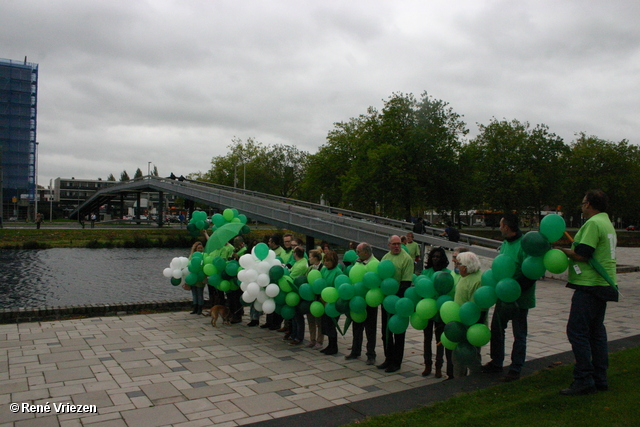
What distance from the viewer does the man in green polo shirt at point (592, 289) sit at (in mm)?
5102

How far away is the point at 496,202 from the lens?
1729 inches

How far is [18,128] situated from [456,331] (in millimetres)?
81689

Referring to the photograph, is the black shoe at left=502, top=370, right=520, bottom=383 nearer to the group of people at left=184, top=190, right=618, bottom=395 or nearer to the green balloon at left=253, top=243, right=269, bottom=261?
the group of people at left=184, top=190, right=618, bottom=395

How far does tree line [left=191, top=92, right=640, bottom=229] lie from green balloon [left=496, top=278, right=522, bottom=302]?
25.8 metres

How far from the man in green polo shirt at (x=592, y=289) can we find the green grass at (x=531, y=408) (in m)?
0.23

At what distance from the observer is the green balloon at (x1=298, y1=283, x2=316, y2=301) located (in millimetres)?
8086

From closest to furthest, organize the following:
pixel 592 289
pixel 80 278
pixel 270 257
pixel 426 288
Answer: pixel 592 289 → pixel 426 288 → pixel 270 257 → pixel 80 278

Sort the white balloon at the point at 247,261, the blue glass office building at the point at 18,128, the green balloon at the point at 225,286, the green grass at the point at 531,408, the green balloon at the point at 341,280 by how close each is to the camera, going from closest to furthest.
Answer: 1. the green grass at the point at 531,408
2. the green balloon at the point at 341,280
3. the white balloon at the point at 247,261
4. the green balloon at the point at 225,286
5. the blue glass office building at the point at 18,128

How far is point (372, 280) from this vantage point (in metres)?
7.09

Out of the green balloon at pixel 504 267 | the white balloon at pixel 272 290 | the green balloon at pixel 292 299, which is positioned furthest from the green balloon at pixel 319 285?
the green balloon at pixel 504 267

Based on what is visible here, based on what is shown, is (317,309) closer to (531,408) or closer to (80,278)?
(531,408)

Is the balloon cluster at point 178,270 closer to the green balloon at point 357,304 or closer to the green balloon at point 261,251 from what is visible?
the green balloon at point 261,251

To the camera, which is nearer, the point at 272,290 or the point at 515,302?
the point at 515,302

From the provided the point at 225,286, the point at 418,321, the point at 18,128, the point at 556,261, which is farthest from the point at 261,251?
the point at 18,128
